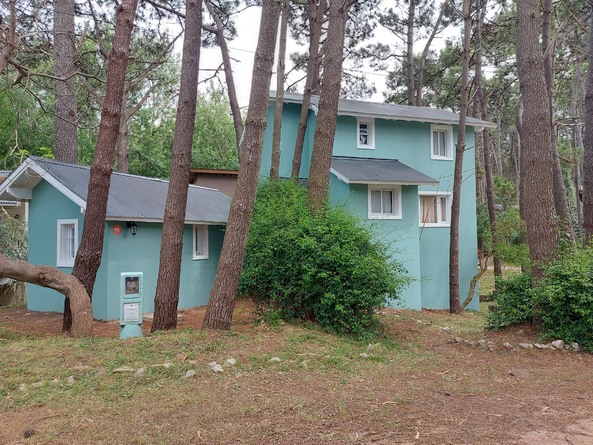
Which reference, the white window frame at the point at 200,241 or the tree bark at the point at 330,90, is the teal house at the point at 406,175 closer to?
the white window frame at the point at 200,241

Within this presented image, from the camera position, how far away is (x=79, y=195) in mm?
10828

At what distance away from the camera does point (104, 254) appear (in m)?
11.3

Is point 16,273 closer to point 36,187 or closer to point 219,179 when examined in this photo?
point 36,187

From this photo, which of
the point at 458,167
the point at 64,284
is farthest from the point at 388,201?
the point at 64,284

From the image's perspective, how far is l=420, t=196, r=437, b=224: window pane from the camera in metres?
18.1

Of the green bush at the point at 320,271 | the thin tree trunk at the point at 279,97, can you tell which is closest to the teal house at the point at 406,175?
the thin tree trunk at the point at 279,97

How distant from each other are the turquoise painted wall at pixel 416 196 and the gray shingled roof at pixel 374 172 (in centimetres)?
41

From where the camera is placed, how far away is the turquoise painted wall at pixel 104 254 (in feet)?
37.1

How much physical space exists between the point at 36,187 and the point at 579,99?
3094 cm

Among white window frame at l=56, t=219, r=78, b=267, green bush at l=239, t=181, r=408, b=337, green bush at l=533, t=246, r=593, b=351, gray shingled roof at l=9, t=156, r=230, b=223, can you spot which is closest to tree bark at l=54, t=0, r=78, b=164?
gray shingled roof at l=9, t=156, r=230, b=223

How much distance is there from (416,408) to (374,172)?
38.1 ft

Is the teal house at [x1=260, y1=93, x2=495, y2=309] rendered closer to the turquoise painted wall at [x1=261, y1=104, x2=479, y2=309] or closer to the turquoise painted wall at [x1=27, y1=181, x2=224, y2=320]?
the turquoise painted wall at [x1=261, y1=104, x2=479, y2=309]

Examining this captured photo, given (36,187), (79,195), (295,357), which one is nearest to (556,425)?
(295,357)

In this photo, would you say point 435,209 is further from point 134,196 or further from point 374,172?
point 134,196
